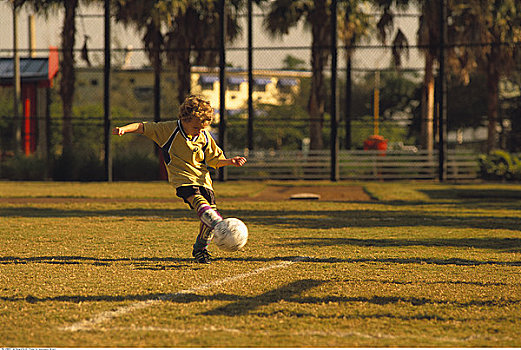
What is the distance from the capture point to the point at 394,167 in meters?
29.5

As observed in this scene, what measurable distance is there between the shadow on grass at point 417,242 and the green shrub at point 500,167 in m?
17.7

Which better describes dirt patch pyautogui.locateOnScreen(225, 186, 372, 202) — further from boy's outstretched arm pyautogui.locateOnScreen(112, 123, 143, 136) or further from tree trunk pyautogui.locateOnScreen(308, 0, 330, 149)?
boy's outstretched arm pyautogui.locateOnScreen(112, 123, 143, 136)

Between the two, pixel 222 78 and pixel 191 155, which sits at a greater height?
pixel 222 78

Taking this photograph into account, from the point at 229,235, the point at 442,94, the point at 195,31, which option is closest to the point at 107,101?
the point at 195,31

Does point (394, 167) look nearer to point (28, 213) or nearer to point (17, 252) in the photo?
point (28, 213)

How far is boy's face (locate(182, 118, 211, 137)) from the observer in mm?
7465

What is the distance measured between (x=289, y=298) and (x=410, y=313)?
3.13 feet

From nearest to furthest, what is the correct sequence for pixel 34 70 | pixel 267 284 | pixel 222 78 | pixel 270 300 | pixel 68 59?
pixel 270 300 < pixel 267 284 < pixel 222 78 < pixel 68 59 < pixel 34 70

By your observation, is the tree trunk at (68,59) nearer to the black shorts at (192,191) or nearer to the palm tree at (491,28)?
the palm tree at (491,28)

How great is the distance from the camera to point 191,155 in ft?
24.9

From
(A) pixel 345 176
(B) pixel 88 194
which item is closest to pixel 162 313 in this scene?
(B) pixel 88 194

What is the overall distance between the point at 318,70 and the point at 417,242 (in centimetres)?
1985

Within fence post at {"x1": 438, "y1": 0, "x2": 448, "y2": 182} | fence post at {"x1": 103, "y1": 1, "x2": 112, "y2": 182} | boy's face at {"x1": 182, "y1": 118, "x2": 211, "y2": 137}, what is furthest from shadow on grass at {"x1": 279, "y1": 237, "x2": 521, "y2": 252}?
fence post at {"x1": 103, "y1": 1, "x2": 112, "y2": 182}

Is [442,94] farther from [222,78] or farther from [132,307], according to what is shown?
[132,307]
